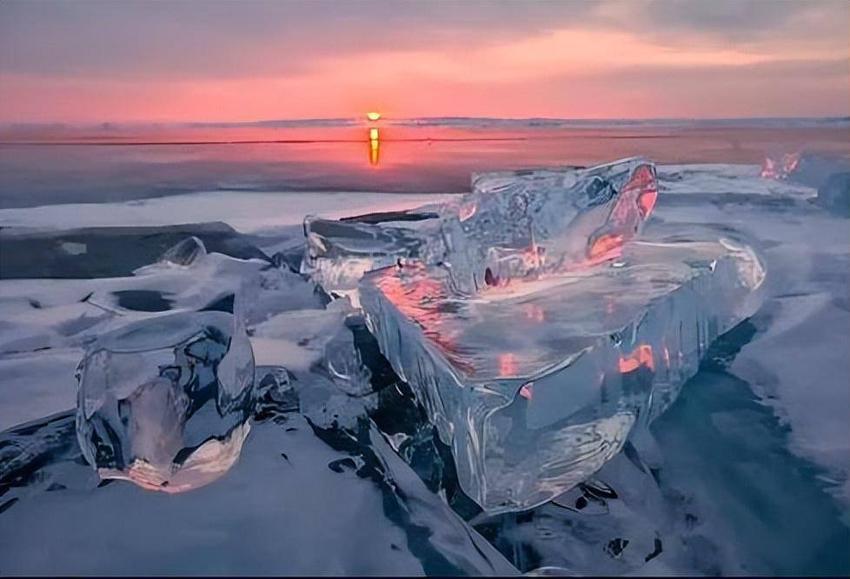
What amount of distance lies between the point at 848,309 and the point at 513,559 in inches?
28.0

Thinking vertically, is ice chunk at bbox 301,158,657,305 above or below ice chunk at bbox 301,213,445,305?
above

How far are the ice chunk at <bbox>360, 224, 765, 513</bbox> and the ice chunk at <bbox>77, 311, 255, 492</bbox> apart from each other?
0.23 m

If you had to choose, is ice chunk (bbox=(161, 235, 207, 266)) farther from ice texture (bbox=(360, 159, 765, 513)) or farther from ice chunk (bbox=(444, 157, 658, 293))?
ice chunk (bbox=(444, 157, 658, 293))

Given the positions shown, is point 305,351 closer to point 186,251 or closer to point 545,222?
point 186,251

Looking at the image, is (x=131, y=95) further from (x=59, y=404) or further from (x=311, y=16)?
(x=59, y=404)

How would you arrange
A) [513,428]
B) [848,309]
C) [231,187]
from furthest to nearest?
[231,187] < [848,309] < [513,428]

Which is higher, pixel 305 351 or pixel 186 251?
pixel 186 251

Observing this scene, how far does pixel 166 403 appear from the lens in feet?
3.04

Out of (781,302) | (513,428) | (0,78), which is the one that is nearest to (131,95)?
(0,78)

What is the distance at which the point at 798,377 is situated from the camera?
43.4 inches

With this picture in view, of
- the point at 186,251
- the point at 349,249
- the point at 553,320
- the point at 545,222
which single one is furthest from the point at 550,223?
the point at 186,251

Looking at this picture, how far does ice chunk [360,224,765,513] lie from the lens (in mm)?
824

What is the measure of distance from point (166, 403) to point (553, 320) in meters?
0.48

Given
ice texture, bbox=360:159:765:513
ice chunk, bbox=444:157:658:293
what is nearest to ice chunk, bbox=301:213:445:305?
ice texture, bbox=360:159:765:513
